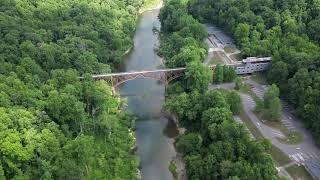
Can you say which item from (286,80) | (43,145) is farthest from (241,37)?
(43,145)

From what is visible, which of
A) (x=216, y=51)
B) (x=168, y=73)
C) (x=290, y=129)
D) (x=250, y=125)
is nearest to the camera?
(x=290, y=129)

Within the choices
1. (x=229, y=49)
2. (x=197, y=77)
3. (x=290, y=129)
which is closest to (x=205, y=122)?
(x=197, y=77)

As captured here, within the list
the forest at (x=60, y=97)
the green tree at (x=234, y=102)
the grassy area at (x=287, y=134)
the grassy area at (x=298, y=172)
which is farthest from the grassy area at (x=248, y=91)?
the forest at (x=60, y=97)

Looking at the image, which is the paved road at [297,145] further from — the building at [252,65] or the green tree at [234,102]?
the building at [252,65]

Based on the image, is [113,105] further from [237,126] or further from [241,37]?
[241,37]

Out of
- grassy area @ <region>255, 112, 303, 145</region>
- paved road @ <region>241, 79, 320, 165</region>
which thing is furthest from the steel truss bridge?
grassy area @ <region>255, 112, 303, 145</region>

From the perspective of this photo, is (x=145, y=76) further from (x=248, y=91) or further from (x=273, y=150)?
(x=273, y=150)
